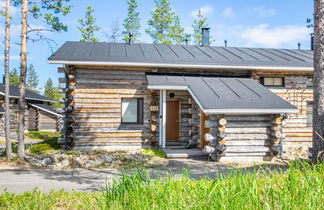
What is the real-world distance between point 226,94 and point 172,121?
3467mm

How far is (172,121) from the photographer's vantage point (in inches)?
503

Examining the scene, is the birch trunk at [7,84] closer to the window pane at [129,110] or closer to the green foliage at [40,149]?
the green foliage at [40,149]

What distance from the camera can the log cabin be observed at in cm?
1034

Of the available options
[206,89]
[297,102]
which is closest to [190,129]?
[206,89]

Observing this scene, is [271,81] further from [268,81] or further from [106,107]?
[106,107]

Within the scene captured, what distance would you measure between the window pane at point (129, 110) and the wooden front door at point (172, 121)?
1.66 meters

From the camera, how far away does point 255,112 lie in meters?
9.28

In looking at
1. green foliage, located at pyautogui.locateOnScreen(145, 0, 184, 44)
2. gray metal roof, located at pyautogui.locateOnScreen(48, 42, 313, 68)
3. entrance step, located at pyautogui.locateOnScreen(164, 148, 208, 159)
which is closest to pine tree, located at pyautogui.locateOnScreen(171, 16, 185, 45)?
green foliage, located at pyautogui.locateOnScreen(145, 0, 184, 44)

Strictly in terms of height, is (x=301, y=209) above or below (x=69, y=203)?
above

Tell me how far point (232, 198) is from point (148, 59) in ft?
30.7

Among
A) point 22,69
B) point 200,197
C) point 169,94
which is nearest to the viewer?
point 200,197

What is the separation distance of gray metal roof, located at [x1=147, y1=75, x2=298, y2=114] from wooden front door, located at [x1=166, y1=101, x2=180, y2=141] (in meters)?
1.54

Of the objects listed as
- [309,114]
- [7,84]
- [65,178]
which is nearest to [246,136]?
[309,114]

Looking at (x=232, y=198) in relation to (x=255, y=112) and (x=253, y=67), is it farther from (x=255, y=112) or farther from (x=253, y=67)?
(x=253, y=67)
